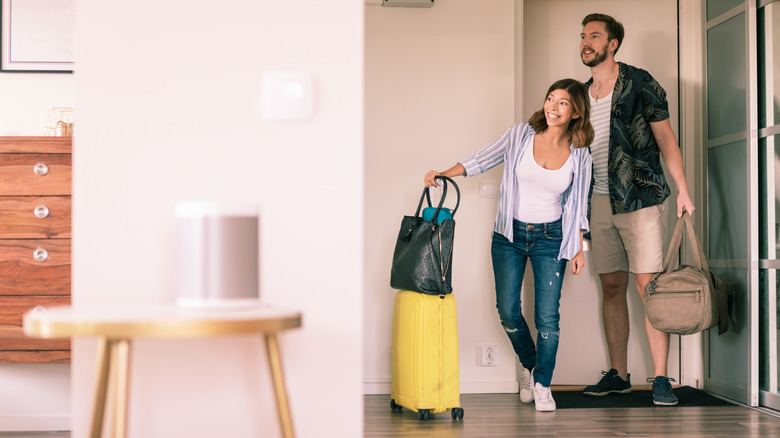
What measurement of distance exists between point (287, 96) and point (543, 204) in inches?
72.8

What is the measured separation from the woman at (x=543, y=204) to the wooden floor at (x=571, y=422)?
19 cm

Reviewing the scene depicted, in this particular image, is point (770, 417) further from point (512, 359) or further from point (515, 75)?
point (515, 75)

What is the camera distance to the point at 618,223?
3461 mm

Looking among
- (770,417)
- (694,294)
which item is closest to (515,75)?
(694,294)

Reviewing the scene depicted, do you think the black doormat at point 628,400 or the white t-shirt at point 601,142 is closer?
the black doormat at point 628,400

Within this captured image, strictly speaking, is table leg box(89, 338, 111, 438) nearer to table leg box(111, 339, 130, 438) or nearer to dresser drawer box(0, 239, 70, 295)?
table leg box(111, 339, 130, 438)

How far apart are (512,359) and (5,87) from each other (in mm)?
2682

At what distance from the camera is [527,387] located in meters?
3.30

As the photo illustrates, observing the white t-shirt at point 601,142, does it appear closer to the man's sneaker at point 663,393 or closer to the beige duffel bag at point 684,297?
the beige duffel bag at point 684,297

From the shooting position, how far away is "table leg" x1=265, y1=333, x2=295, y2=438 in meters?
1.24

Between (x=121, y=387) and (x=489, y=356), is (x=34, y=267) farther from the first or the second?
(x=489, y=356)

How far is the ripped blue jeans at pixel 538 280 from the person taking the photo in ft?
10.2

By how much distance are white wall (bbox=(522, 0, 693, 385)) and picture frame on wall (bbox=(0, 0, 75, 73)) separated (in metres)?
2.24

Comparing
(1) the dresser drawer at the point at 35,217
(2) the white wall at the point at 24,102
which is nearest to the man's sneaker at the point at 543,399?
(1) the dresser drawer at the point at 35,217
